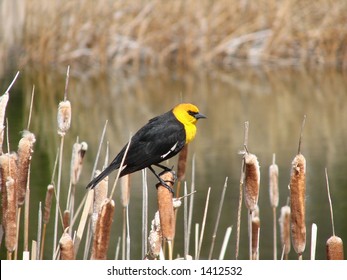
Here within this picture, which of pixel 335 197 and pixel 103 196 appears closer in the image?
pixel 103 196

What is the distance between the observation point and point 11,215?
2.05 metres

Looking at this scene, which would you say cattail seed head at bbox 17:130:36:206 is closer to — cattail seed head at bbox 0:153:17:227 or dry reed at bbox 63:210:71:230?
cattail seed head at bbox 0:153:17:227

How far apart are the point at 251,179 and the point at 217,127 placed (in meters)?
5.75

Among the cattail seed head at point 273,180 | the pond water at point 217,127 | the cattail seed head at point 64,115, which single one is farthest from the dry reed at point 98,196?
the pond water at point 217,127

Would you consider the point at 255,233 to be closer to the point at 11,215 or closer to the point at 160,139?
the point at 160,139

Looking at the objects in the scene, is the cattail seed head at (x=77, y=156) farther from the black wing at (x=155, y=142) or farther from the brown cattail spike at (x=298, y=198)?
the brown cattail spike at (x=298, y=198)

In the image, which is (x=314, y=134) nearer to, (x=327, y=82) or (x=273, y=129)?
(x=273, y=129)

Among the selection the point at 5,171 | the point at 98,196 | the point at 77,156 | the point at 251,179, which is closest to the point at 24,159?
the point at 5,171

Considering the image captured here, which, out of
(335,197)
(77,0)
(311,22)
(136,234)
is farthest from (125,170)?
(311,22)

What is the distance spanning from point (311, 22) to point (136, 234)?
6.16 m

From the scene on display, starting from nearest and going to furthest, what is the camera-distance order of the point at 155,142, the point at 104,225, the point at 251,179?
the point at 104,225 → the point at 251,179 → the point at 155,142

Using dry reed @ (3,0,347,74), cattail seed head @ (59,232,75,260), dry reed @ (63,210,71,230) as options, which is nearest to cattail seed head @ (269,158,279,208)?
dry reed @ (63,210,71,230)

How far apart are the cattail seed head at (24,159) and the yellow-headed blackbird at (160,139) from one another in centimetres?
37
